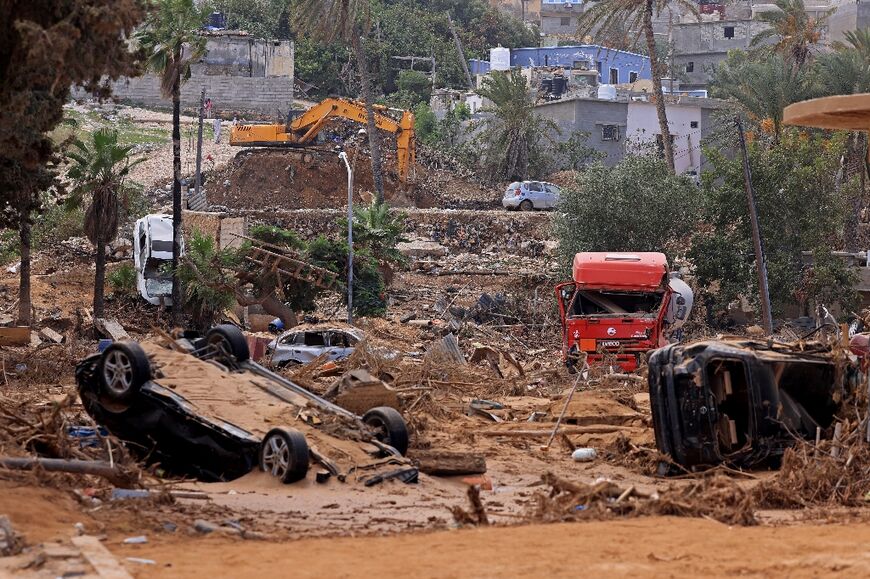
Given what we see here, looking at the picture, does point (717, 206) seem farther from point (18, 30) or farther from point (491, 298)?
Answer: point (18, 30)

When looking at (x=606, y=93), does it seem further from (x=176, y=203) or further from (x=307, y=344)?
(x=307, y=344)

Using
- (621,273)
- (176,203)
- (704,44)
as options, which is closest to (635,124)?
(704,44)

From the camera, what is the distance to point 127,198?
115 feet

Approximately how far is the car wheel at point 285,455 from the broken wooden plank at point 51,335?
20521mm

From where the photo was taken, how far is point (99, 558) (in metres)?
8.73

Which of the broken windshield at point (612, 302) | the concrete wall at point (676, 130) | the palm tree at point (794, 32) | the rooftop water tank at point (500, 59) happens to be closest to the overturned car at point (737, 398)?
the broken windshield at point (612, 302)

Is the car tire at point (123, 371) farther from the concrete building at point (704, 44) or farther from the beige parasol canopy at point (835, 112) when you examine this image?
the concrete building at point (704, 44)

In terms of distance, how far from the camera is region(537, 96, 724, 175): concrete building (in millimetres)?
66375

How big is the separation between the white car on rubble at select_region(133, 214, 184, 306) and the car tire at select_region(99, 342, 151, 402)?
25625 millimetres

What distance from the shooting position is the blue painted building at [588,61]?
8700cm

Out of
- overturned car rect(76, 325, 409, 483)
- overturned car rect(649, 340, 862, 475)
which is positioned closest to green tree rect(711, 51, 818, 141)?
overturned car rect(649, 340, 862, 475)

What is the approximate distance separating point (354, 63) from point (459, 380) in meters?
62.9

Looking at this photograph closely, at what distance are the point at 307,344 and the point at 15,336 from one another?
22.8 ft

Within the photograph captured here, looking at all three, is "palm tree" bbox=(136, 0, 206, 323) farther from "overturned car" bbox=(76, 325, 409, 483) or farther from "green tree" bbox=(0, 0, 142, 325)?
"overturned car" bbox=(76, 325, 409, 483)
